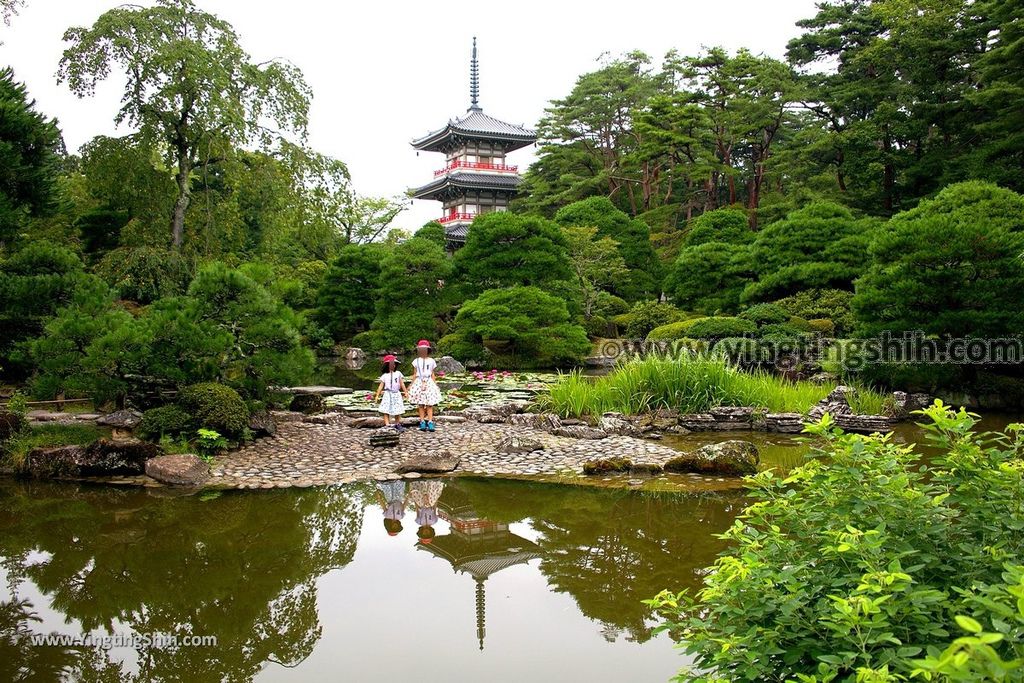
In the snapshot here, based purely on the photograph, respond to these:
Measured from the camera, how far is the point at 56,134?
10.0 metres

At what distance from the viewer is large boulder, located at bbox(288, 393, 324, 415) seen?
10.7 metres

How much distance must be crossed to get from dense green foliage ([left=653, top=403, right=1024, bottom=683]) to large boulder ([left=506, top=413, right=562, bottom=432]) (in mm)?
6224

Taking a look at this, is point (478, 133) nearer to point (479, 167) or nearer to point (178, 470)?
point (479, 167)

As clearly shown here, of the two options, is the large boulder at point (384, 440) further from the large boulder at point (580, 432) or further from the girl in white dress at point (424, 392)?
the large boulder at point (580, 432)

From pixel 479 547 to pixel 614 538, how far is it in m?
0.86

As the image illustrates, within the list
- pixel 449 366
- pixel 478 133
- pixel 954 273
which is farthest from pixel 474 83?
pixel 954 273

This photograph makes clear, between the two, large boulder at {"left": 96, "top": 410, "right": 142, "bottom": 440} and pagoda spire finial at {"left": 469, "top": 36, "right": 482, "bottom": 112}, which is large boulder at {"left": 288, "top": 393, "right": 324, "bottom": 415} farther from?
pagoda spire finial at {"left": 469, "top": 36, "right": 482, "bottom": 112}

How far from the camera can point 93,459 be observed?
19.0 feet

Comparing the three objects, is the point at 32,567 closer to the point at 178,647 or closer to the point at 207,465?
the point at 178,647

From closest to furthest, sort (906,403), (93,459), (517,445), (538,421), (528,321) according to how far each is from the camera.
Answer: (93,459) → (517,445) → (538,421) → (906,403) → (528,321)

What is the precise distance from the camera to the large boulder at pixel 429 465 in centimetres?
606

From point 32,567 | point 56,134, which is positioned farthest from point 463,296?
point 32,567

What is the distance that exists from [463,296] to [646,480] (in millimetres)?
14212

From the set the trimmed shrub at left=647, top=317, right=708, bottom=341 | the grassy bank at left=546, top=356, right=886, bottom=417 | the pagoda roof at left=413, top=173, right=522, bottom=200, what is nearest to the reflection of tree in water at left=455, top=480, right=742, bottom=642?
the grassy bank at left=546, top=356, right=886, bottom=417
